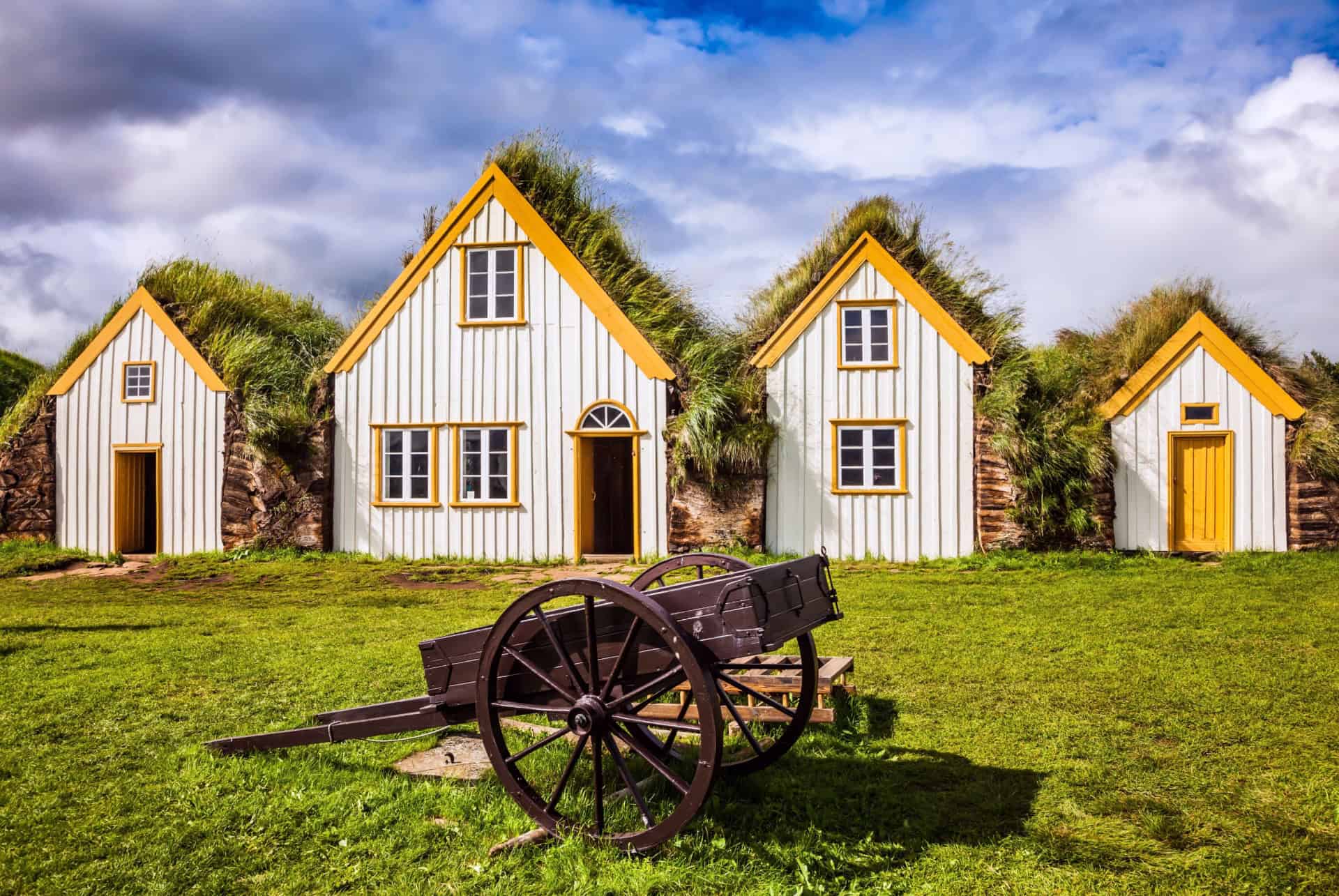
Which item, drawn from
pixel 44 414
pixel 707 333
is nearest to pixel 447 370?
pixel 707 333

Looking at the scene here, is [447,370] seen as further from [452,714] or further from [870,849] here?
[870,849]

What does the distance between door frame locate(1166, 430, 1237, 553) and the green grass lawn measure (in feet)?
17.4

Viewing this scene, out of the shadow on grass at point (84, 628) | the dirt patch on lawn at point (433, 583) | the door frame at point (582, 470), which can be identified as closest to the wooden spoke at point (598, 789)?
the shadow on grass at point (84, 628)

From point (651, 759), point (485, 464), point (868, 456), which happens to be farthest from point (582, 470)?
point (651, 759)

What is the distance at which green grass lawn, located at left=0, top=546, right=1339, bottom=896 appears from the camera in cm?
361

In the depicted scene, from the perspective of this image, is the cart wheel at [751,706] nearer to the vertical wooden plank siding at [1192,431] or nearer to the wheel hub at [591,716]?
the wheel hub at [591,716]

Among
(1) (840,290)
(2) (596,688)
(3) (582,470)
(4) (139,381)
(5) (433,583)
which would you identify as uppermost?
(1) (840,290)

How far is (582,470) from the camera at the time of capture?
48.4 feet

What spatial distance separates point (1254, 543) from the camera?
13750 mm

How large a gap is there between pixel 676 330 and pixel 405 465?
17.2ft

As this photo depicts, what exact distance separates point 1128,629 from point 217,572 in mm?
12679

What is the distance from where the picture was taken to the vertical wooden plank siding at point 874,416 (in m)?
14.0

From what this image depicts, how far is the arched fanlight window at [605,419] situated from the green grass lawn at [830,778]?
613cm

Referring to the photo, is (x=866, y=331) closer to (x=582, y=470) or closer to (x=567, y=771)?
(x=582, y=470)
